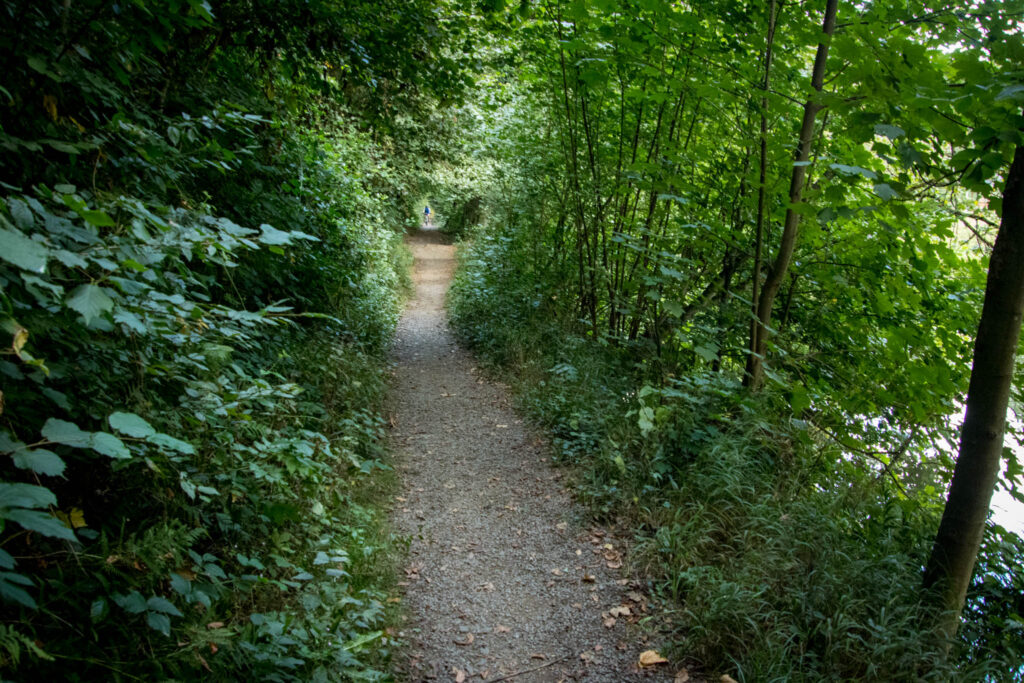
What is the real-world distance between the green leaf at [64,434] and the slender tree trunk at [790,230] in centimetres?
363

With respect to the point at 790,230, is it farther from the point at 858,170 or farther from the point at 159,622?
the point at 159,622

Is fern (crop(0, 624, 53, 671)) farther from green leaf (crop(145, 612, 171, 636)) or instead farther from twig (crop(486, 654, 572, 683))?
twig (crop(486, 654, 572, 683))

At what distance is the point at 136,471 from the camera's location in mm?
2666

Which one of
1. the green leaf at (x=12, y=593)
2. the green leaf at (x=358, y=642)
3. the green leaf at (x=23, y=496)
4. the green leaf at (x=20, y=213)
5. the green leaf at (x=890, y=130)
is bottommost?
the green leaf at (x=358, y=642)

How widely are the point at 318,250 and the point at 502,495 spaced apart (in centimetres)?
426

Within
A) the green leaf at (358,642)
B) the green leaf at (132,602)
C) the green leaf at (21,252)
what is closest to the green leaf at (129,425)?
the green leaf at (21,252)

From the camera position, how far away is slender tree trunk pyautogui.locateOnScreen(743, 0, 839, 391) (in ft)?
13.0

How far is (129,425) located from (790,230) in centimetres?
453

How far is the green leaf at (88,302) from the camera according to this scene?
5.04ft

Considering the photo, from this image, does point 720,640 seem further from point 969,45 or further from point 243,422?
point 969,45

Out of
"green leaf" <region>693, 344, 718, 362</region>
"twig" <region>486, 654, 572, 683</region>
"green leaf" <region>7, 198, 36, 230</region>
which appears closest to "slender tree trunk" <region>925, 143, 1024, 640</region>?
"green leaf" <region>693, 344, 718, 362</region>

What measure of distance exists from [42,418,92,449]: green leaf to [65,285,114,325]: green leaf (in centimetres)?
29

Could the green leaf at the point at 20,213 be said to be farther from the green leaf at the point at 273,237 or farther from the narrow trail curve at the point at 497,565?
the narrow trail curve at the point at 497,565

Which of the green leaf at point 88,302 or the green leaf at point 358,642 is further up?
the green leaf at point 88,302
